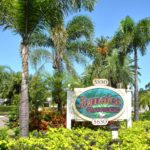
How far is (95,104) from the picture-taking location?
663 inches

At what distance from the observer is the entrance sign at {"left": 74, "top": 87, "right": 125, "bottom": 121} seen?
16.8 meters

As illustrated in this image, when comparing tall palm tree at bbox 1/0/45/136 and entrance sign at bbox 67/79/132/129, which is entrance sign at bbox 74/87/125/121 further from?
tall palm tree at bbox 1/0/45/136

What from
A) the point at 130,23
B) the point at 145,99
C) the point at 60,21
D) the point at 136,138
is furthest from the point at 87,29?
the point at 145,99

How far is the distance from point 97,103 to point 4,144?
24.7 ft

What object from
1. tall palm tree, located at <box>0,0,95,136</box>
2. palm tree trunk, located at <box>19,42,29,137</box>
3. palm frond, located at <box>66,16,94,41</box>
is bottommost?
palm tree trunk, located at <box>19,42,29,137</box>

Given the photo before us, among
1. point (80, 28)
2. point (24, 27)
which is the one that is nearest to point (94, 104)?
point (24, 27)

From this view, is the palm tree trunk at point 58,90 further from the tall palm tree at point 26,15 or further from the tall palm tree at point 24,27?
the tall palm tree at point 24,27

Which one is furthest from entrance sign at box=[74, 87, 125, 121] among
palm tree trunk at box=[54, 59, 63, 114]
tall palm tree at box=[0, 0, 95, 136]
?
tall palm tree at box=[0, 0, 95, 136]

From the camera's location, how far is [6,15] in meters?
14.8

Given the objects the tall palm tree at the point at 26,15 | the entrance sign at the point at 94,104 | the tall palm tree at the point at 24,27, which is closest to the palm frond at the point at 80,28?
the entrance sign at the point at 94,104

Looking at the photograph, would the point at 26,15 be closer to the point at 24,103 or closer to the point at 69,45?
the point at 24,103

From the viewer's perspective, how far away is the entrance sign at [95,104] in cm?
1684

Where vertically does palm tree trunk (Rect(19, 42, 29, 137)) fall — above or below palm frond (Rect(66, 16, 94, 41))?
below

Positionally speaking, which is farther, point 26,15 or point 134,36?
point 134,36
